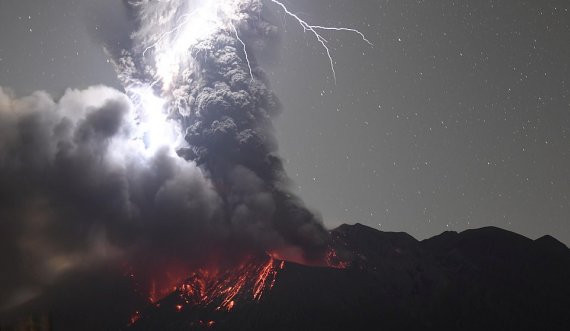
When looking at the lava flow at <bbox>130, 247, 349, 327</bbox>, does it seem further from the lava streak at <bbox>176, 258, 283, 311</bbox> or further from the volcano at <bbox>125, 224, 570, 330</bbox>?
the volcano at <bbox>125, 224, 570, 330</bbox>

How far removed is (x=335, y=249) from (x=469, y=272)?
44537 millimetres

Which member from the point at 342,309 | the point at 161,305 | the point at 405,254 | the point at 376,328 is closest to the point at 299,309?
the point at 342,309

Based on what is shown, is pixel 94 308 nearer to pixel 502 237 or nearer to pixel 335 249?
pixel 335 249

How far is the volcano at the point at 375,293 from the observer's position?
105375 mm

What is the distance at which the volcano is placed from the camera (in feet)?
346

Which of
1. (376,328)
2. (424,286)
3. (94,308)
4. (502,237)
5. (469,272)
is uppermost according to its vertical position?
(502,237)

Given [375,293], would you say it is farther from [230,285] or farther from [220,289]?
[220,289]

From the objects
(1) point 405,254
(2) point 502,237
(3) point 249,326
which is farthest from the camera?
(2) point 502,237

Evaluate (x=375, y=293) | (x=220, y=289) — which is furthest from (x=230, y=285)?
(x=375, y=293)

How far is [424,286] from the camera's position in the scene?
123812mm

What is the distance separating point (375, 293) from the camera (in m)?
114

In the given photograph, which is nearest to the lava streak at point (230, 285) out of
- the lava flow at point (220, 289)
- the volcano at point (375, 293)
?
the lava flow at point (220, 289)

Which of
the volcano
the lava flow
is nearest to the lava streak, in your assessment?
the lava flow

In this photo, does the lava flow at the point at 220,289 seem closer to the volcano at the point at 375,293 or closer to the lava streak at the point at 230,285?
the lava streak at the point at 230,285
